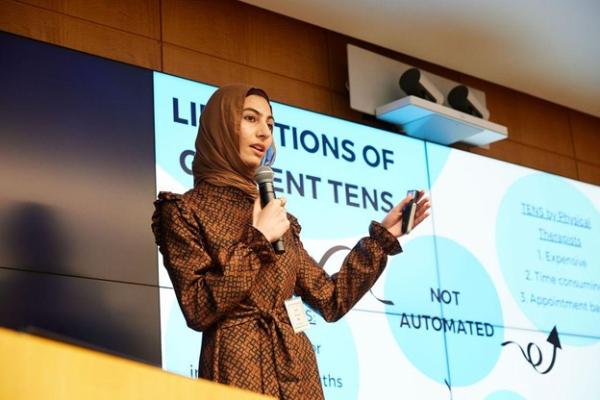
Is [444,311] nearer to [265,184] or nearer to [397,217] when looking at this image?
[397,217]

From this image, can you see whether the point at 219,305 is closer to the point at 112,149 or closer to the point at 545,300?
the point at 112,149

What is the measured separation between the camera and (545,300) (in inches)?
191

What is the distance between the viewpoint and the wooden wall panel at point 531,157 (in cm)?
523

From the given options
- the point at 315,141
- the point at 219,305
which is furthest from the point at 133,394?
the point at 315,141

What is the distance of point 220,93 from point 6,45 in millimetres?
975

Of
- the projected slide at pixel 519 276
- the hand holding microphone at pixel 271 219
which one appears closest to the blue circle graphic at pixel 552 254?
the projected slide at pixel 519 276

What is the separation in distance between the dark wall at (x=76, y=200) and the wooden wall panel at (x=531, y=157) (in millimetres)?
2082

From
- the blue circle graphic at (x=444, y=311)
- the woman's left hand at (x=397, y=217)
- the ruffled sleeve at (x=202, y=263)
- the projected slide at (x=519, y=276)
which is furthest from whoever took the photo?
the projected slide at (x=519, y=276)

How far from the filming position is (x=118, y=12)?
390 centimetres

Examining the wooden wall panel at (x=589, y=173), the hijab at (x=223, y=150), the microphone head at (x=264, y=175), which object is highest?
the wooden wall panel at (x=589, y=173)

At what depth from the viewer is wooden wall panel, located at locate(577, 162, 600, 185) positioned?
5660 mm

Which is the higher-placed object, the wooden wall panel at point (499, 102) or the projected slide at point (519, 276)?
the wooden wall panel at point (499, 102)

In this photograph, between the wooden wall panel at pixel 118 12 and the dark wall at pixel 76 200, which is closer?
the dark wall at pixel 76 200

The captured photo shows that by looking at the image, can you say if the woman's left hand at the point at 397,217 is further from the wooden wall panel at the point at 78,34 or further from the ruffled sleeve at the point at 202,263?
the wooden wall panel at the point at 78,34
